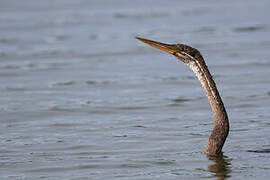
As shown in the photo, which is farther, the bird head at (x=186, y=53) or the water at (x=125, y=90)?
the water at (x=125, y=90)

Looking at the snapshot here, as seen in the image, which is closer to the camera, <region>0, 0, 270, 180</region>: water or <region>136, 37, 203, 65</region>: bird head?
<region>136, 37, 203, 65</region>: bird head

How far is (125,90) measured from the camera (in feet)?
48.4

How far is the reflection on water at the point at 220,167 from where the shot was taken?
9438 mm

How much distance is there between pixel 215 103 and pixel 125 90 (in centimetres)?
517

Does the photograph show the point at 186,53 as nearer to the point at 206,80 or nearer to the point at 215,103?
the point at 206,80

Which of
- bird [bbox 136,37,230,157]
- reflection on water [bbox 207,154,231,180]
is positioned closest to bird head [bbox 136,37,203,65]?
bird [bbox 136,37,230,157]

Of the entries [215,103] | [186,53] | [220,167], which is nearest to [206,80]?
[215,103]

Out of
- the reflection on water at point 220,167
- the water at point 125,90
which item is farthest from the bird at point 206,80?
the water at point 125,90

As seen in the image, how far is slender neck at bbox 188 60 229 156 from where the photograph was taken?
31.7ft

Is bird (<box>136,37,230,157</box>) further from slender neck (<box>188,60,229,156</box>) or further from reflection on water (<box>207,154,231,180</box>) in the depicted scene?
reflection on water (<box>207,154,231,180</box>)

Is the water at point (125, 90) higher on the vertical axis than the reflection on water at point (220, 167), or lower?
lower

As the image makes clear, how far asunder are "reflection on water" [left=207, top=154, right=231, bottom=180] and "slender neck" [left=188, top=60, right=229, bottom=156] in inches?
5.4

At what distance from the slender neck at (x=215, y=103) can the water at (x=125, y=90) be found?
0.27 meters

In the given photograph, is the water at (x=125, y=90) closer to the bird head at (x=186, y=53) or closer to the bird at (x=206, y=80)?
the bird at (x=206, y=80)
